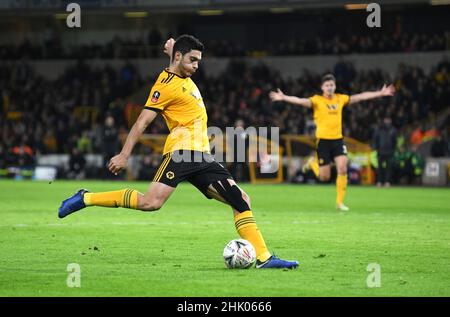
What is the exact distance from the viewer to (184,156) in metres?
10.5

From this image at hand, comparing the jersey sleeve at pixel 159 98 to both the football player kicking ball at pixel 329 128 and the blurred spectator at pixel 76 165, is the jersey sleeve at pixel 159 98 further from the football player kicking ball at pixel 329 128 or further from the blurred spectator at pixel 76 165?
the blurred spectator at pixel 76 165

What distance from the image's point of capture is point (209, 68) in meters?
43.3

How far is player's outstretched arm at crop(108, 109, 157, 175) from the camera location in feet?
33.4

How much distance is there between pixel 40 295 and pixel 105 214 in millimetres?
10260

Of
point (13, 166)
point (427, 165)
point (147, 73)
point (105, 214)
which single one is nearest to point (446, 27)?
point (427, 165)

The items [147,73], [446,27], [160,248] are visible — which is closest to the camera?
[160,248]

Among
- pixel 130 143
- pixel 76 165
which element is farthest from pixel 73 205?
pixel 76 165

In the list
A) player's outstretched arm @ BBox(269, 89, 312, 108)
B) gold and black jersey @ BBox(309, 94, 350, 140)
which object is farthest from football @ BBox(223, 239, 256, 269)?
gold and black jersey @ BBox(309, 94, 350, 140)

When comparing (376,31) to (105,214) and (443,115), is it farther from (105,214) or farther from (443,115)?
(105,214)

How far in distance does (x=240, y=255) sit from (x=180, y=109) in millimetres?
1757

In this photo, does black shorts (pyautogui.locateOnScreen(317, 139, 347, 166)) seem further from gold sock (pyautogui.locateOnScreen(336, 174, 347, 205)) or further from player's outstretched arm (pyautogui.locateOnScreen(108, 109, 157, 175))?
player's outstretched arm (pyautogui.locateOnScreen(108, 109, 157, 175))

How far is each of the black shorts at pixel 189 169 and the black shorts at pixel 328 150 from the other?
31.7ft

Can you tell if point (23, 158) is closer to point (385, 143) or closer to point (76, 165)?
point (76, 165)

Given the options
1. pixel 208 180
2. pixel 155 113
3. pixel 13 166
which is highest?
pixel 155 113
